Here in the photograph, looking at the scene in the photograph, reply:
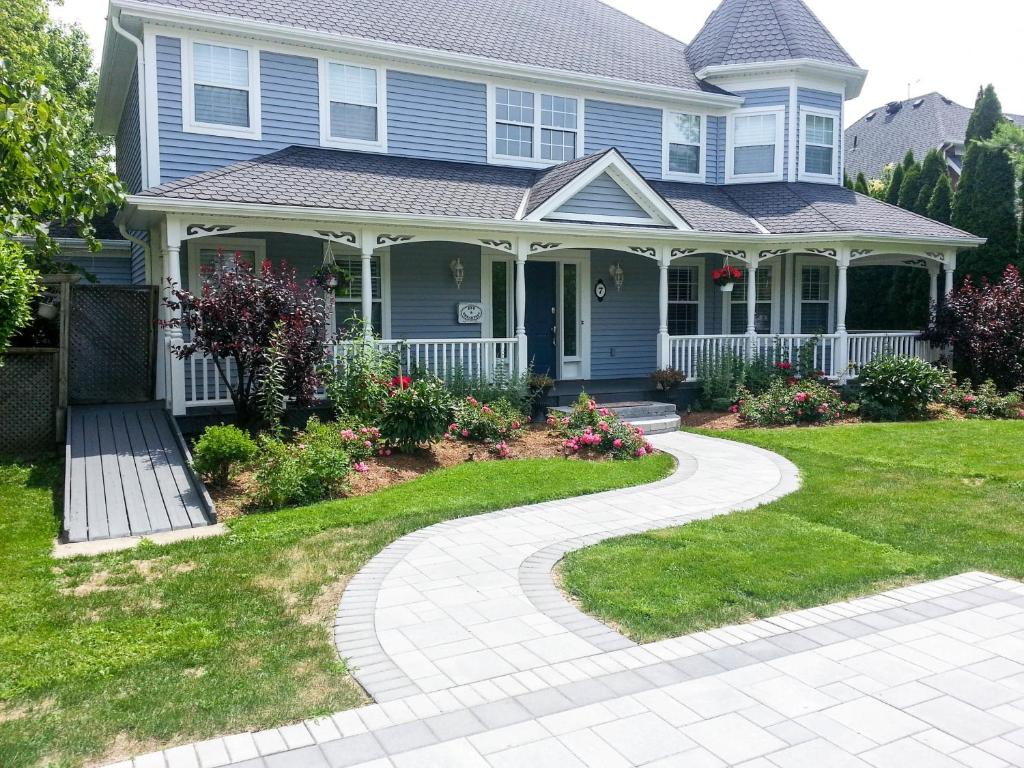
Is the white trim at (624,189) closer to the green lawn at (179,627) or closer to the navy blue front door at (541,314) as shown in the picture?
the navy blue front door at (541,314)

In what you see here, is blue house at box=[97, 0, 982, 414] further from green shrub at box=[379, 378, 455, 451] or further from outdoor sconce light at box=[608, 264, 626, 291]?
green shrub at box=[379, 378, 455, 451]

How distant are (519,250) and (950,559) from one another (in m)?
8.19

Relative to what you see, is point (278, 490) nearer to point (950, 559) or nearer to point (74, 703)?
point (74, 703)

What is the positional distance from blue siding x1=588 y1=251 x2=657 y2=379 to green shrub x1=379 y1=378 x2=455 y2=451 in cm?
651

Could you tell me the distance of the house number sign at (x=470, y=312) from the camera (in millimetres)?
14133

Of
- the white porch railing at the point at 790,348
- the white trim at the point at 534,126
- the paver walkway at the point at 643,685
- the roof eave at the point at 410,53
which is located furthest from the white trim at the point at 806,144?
the paver walkway at the point at 643,685

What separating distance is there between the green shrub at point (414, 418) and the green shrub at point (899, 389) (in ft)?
25.6

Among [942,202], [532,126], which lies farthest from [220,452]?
[942,202]

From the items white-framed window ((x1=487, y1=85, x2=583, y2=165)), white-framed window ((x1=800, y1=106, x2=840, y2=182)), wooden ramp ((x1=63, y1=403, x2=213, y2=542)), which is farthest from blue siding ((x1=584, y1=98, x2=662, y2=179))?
wooden ramp ((x1=63, y1=403, x2=213, y2=542))

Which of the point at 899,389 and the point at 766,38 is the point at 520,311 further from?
the point at 766,38

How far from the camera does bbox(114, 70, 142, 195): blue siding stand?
41.9 feet

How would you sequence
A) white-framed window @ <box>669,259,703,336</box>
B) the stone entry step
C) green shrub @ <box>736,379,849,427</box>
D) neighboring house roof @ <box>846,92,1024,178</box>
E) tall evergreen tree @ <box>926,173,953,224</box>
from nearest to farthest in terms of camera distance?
the stone entry step < green shrub @ <box>736,379,849,427</box> < white-framed window @ <box>669,259,703,336</box> < tall evergreen tree @ <box>926,173,953,224</box> < neighboring house roof @ <box>846,92,1024,178</box>

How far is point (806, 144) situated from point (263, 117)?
10990mm

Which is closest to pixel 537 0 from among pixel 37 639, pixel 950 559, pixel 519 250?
pixel 519 250
